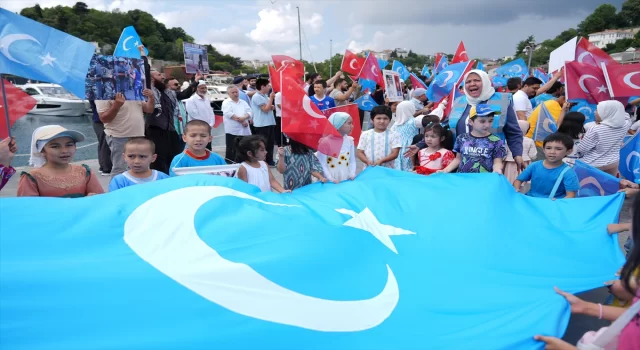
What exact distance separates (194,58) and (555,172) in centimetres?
626

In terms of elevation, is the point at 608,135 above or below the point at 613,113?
below

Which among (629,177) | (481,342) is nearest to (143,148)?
(481,342)

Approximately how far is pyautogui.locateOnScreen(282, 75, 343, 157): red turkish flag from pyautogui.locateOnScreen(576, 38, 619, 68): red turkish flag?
14.0 feet

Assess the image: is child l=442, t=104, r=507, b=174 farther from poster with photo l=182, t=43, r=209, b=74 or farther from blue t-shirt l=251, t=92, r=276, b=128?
poster with photo l=182, t=43, r=209, b=74

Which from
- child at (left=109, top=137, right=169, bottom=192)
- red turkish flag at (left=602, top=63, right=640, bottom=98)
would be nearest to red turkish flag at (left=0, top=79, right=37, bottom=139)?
child at (left=109, top=137, right=169, bottom=192)

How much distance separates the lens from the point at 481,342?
6.52 ft

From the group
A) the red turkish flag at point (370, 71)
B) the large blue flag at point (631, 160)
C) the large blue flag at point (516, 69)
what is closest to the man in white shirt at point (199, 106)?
the red turkish flag at point (370, 71)

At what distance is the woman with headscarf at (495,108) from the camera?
3934 millimetres

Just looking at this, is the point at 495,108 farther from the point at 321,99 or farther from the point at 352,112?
the point at 321,99

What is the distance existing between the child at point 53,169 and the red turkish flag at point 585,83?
5.86 meters

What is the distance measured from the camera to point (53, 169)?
2.90 metres

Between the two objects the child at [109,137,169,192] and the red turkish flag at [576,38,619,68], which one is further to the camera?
the red turkish flag at [576,38,619,68]

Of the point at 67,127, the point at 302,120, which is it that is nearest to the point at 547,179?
the point at 302,120

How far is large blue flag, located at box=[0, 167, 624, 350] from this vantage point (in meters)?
1.67
